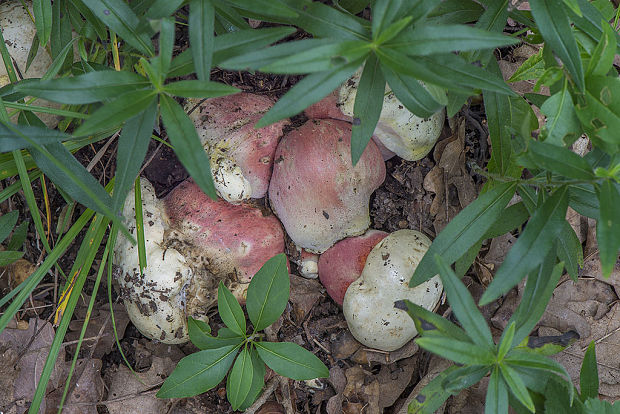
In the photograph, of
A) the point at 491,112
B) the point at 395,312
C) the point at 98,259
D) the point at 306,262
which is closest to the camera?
the point at 491,112

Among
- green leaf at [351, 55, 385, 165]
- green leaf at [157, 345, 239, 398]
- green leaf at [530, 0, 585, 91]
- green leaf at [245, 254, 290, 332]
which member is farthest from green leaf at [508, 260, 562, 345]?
green leaf at [157, 345, 239, 398]

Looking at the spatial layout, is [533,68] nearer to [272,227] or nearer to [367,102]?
[367,102]

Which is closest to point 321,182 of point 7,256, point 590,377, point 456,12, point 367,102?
point 367,102

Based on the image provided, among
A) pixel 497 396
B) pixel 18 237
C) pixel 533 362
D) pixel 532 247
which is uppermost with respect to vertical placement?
pixel 532 247

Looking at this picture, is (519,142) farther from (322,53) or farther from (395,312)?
(395,312)

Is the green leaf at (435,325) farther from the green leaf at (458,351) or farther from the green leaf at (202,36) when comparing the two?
the green leaf at (202,36)

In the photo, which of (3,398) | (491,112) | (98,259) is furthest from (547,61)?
(3,398)

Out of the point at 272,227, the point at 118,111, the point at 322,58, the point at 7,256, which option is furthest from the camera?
the point at 272,227
